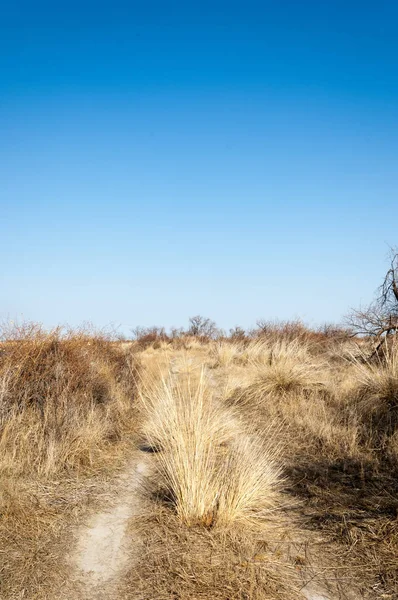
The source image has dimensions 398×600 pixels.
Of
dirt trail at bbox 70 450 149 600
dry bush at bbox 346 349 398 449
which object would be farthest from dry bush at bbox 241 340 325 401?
dirt trail at bbox 70 450 149 600

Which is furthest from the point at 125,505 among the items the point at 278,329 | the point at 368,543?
the point at 278,329

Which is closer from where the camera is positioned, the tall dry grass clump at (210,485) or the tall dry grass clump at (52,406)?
the tall dry grass clump at (210,485)

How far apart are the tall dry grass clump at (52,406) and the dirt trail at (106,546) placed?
0.92 meters

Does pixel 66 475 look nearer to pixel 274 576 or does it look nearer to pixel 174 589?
pixel 174 589

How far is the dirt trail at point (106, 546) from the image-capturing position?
2529 millimetres

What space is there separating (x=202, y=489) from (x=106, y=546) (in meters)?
0.82

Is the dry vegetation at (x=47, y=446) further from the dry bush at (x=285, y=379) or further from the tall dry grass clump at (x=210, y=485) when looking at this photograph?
the dry bush at (x=285, y=379)

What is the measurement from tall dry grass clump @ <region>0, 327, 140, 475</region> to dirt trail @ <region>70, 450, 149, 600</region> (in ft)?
3.01

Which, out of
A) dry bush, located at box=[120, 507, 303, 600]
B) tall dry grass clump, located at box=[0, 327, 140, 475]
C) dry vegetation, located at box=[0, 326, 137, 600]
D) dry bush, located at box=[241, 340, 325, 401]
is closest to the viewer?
dry bush, located at box=[120, 507, 303, 600]

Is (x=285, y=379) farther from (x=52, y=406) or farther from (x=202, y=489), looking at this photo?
(x=202, y=489)

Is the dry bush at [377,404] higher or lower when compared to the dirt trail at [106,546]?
higher

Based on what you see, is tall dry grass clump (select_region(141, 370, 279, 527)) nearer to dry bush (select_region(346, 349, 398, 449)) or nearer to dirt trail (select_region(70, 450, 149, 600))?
dirt trail (select_region(70, 450, 149, 600))

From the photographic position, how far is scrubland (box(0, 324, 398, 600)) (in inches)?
100

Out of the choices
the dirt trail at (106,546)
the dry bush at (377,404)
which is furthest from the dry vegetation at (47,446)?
the dry bush at (377,404)
